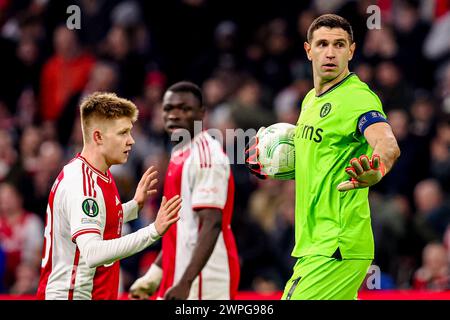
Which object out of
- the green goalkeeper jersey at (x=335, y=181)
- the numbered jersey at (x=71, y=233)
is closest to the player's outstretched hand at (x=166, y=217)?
the numbered jersey at (x=71, y=233)

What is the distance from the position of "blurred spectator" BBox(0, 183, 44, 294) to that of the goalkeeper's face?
17.8 feet

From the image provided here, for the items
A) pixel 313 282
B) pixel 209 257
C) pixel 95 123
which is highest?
pixel 95 123

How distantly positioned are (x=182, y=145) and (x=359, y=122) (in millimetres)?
2296

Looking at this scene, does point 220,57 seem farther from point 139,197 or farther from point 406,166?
point 139,197

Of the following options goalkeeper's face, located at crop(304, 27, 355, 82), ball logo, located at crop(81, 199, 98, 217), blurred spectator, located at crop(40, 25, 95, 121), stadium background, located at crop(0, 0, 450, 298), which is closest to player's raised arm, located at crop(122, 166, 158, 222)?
ball logo, located at crop(81, 199, 98, 217)

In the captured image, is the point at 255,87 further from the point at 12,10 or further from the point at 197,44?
the point at 12,10

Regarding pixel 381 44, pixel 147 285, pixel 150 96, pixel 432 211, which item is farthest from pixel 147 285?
pixel 381 44

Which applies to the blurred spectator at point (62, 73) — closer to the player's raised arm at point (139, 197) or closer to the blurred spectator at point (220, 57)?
the blurred spectator at point (220, 57)

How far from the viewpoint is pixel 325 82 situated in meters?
6.25

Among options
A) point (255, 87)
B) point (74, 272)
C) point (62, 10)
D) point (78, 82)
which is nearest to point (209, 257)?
point (74, 272)

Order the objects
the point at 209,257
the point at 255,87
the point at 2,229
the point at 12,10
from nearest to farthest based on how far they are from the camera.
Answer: the point at 209,257 → the point at 2,229 → the point at 255,87 → the point at 12,10

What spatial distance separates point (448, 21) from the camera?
13.0 m

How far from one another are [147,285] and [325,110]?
2248mm

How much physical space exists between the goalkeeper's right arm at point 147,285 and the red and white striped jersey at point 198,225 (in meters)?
0.06
